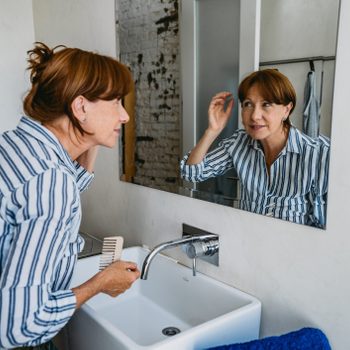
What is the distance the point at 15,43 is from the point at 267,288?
1.78m

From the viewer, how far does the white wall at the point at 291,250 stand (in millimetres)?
890

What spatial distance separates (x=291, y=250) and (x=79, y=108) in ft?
2.07

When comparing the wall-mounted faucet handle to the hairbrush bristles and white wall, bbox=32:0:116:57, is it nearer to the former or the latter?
the hairbrush bristles

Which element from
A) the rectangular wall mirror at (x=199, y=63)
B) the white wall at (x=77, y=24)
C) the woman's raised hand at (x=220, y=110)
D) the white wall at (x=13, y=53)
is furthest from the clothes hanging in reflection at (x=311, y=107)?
the white wall at (x=13, y=53)

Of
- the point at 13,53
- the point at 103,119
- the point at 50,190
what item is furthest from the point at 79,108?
the point at 13,53

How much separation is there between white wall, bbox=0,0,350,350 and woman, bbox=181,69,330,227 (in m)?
0.03

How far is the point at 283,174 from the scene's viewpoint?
3.37 feet

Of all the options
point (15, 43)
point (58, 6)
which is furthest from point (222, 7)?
point (15, 43)

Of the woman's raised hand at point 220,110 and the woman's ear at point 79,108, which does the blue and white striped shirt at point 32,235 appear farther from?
the woman's raised hand at point 220,110

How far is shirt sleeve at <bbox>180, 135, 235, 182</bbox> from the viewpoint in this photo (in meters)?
1.17

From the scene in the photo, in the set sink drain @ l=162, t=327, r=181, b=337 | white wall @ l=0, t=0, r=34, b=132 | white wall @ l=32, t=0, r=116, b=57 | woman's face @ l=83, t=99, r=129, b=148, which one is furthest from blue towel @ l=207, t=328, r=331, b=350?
white wall @ l=0, t=0, r=34, b=132

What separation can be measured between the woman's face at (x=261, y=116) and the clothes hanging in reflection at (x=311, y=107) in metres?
0.06

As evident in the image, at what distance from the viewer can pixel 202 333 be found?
3.21ft

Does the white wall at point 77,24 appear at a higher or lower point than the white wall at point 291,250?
higher
